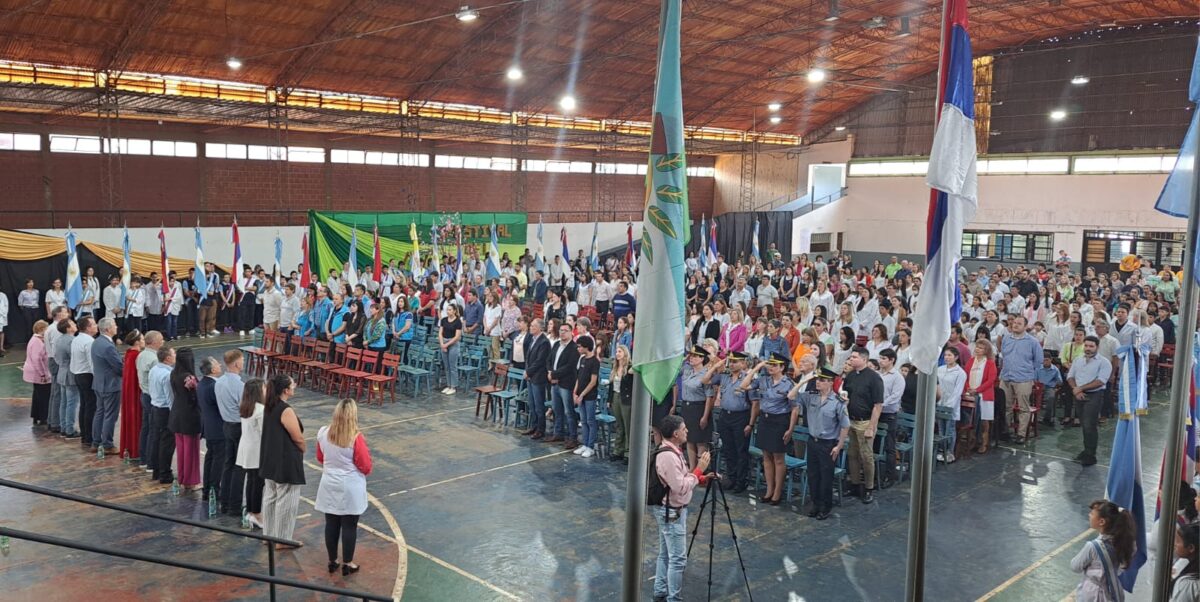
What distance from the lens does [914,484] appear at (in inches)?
176

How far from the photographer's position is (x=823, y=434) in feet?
29.1

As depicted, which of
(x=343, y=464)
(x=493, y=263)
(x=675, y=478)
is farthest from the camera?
(x=493, y=263)

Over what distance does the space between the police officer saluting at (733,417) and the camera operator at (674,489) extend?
2764mm

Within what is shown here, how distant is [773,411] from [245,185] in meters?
22.6

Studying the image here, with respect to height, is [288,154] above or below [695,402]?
Answer: above

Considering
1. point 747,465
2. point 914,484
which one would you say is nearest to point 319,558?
point 747,465

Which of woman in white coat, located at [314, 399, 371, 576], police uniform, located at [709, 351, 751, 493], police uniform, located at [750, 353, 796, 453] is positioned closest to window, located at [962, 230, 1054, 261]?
police uniform, located at [709, 351, 751, 493]

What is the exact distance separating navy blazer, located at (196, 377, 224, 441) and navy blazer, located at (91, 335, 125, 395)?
2.36 m

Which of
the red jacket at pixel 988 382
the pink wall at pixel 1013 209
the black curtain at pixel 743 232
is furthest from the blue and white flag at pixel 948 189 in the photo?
the pink wall at pixel 1013 209

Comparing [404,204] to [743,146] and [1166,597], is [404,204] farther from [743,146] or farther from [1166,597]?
[1166,597]

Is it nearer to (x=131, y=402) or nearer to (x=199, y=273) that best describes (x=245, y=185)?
(x=199, y=273)

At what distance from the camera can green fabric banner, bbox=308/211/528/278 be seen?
24.0 meters

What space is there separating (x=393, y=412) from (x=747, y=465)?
20.2 feet

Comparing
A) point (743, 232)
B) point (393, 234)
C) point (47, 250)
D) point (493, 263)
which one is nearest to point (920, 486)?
point (493, 263)
